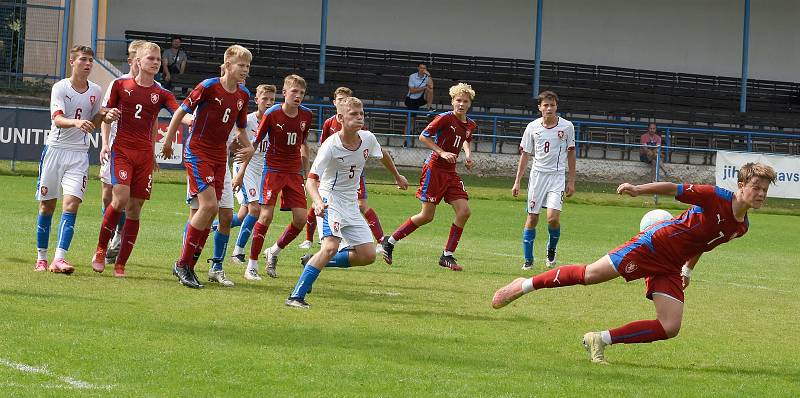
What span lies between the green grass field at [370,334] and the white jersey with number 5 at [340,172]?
0.83 metres

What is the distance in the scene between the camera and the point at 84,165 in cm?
1077

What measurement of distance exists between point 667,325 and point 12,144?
18659mm

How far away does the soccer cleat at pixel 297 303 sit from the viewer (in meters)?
9.05

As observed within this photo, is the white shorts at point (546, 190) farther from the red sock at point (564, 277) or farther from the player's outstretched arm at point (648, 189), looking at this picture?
the player's outstretched arm at point (648, 189)

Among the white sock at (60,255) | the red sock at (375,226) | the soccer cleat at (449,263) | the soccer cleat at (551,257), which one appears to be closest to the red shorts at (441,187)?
the red sock at (375,226)

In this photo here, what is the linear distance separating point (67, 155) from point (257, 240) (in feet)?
6.54

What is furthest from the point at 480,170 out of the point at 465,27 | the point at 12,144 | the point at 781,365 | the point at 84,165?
the point at 781,365

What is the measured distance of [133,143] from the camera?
10.3 meters

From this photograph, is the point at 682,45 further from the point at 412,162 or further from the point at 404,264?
the point at 404,264

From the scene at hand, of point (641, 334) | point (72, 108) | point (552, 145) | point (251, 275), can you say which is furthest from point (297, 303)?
point (552, 145)

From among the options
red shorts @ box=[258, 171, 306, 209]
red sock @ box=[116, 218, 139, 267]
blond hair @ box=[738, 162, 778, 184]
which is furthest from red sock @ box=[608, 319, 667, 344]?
red sock @ box=[116, 218, 139, 267]

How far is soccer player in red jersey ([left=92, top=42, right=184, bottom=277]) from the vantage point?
10.1 m

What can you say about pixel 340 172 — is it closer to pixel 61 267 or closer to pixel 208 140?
pixel 208 140

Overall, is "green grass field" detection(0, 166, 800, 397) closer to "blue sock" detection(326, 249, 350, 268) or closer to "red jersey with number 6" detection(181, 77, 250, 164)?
"blue sock" detection(326, 249, 350, 268)
